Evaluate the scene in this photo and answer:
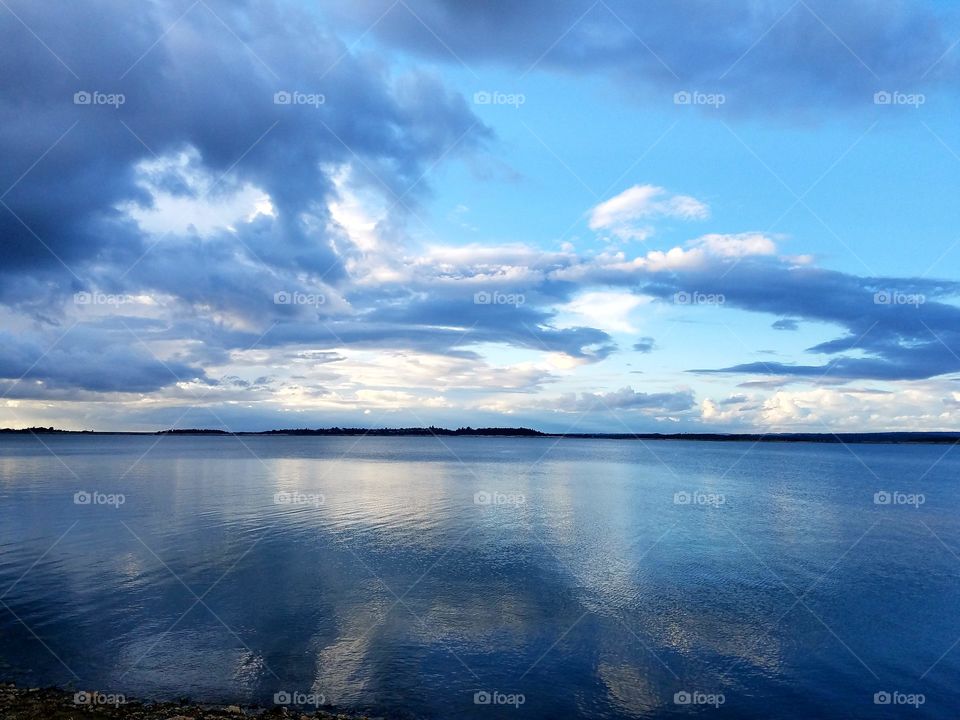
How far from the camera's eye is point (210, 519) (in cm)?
5497

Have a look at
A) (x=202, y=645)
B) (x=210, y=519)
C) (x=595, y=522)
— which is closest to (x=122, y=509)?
(x=210, y=519)

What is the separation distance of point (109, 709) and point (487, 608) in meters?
16.8

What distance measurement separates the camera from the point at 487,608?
98.9 ft

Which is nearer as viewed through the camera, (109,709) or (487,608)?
(109,709)

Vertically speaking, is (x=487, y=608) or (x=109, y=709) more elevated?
(x=487, y=608)

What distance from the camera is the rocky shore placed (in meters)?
18.1

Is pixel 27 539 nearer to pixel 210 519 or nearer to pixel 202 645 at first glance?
pixel 210 519

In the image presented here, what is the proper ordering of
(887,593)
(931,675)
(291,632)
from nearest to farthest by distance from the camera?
(931,675) < (291,632) < (887,593)

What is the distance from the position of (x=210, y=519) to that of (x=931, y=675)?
2119 inches

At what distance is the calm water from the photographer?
864 inches

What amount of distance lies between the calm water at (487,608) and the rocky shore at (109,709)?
123 cm

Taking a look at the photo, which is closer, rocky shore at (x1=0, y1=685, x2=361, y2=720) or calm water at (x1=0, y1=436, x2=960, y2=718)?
rocky shore at (x1=0, y1=685, x2=361, y2=720)

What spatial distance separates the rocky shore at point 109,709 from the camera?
1814cm

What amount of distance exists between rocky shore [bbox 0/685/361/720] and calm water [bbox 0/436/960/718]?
48.3 inches
